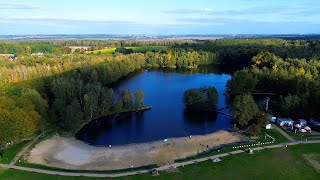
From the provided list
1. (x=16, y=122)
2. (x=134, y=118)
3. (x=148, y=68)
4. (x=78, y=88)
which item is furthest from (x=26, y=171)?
(x=148, y=68)

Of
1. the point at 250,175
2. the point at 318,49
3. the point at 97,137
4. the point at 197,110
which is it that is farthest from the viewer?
the point at 318,49

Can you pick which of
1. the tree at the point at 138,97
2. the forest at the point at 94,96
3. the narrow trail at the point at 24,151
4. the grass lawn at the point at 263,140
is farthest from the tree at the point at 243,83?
the narrow trail at the point at 24,151

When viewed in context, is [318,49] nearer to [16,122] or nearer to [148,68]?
[148,68]

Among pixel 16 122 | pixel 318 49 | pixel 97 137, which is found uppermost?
pixel 318 49

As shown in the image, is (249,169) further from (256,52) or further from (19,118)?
(256,52)

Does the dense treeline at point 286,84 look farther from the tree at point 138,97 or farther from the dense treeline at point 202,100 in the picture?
the tree at point 138,97

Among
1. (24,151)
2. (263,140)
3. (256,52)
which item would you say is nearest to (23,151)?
(24,151)
